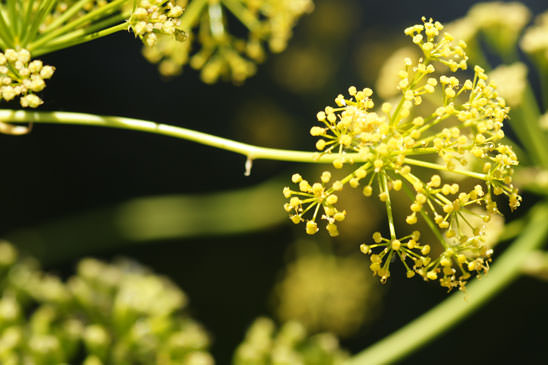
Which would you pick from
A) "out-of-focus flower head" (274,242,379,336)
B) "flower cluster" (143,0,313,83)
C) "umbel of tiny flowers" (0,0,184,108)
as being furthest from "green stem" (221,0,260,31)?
"out-of-focus flower head" (274,242,379,336)

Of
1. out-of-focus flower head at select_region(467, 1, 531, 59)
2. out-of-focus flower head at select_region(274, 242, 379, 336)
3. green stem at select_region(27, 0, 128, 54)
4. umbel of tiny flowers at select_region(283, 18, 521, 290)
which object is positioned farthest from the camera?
out-of-focus flower head at select_region(274, 242, 379, 336)

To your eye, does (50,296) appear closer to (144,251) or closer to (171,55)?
(171,55)

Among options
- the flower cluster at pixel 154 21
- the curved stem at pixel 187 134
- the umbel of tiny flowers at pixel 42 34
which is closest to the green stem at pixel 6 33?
the umbel of tiny flowers at pixel 42 34

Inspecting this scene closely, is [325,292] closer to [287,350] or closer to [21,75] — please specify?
[287,350]

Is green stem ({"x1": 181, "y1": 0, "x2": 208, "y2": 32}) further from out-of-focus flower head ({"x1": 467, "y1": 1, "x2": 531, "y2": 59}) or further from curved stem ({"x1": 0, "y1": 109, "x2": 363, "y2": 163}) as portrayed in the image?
out-of-focus flower head ({"x1": 467, "y1": 1, "x2": 531, "y2": 59})

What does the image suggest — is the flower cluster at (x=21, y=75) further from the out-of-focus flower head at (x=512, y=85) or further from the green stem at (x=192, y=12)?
the out-of-focus flower head at (x=512, y=85)

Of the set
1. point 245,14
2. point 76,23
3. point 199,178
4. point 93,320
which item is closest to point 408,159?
point 76,23
